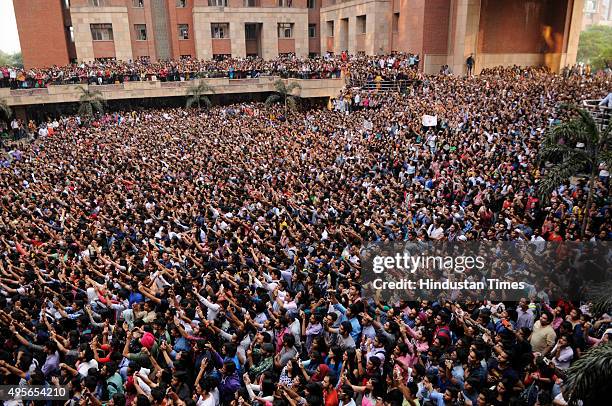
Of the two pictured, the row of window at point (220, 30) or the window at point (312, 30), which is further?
the window at point (312, 30)

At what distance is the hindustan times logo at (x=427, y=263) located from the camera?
8.88 m

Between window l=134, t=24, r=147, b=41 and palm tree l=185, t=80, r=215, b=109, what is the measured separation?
13514 millimetres

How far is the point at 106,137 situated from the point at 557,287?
2272 centimetres

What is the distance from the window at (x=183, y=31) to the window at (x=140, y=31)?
3.15 m

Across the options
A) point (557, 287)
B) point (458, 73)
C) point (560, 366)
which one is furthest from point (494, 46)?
point (560, 366)

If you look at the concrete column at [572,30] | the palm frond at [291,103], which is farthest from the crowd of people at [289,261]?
the concrete column at [572,30]

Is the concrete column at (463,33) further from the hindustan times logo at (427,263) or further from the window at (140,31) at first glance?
the window at (140,31)

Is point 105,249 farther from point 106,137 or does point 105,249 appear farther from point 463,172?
point 106,137

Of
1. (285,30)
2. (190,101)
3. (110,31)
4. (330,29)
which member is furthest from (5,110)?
(330,29)

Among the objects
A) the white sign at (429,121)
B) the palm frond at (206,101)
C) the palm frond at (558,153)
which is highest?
the palm frond at (558,153)

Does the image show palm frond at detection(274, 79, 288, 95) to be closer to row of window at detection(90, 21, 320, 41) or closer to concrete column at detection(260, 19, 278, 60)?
concrete column at detection(260, 19, 278, 60)

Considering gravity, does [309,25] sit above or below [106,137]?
above

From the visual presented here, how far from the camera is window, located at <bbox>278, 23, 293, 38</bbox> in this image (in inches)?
1862

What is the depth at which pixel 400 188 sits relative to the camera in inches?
551
